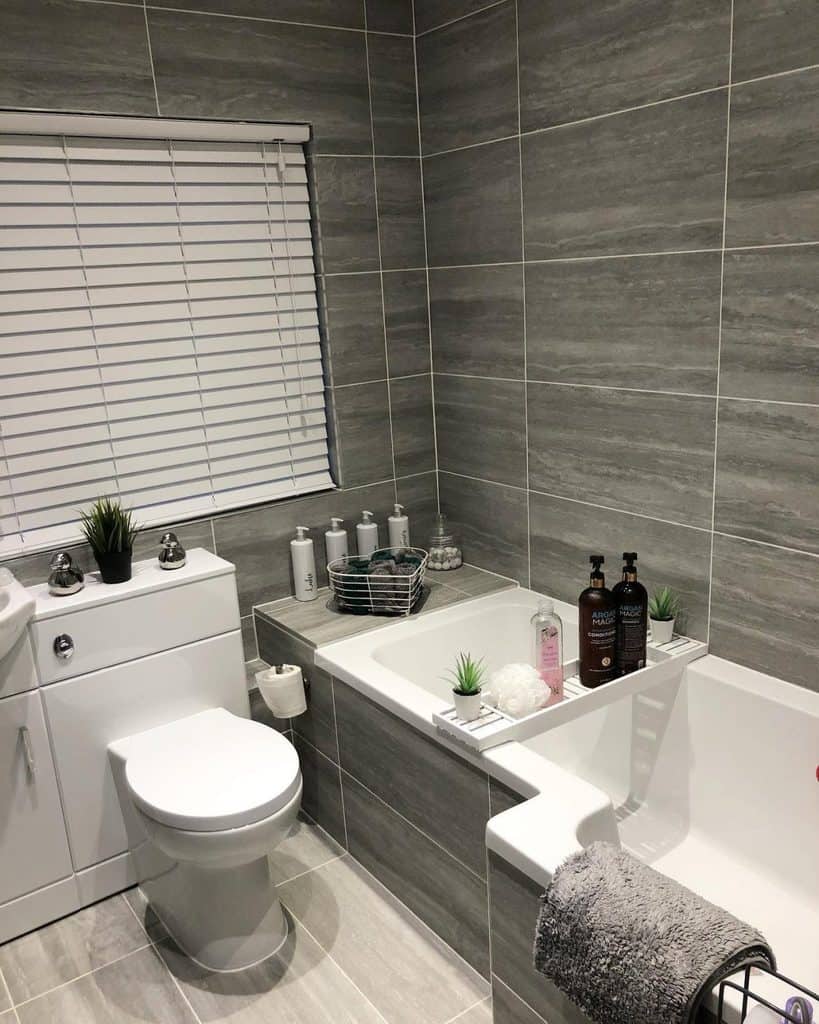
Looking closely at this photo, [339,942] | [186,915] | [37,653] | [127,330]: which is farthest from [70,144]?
[339,942]

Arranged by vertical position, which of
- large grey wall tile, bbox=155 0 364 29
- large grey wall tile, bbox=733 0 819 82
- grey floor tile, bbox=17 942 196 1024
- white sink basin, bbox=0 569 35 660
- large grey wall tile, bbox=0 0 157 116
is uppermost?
large grey wall tile, bbox=155 0 364 29

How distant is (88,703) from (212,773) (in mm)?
467

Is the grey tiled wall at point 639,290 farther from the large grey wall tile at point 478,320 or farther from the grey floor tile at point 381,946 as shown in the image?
the grey floor tile at point 381,946

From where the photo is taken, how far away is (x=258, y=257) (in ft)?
9.10

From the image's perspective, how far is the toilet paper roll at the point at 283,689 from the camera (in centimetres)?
256

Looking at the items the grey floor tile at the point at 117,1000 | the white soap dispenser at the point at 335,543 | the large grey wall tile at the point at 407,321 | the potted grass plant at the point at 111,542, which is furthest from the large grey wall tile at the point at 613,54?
the grey floor tile at the point at 117,1000

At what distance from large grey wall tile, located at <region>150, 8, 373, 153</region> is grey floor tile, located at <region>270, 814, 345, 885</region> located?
2.11 metres

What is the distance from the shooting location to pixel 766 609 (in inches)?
86.4

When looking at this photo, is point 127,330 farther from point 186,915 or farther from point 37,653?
point 186,915

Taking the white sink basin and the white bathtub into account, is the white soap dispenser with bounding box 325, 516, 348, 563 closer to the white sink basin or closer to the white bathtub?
the white bathtub

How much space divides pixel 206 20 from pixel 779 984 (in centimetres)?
269

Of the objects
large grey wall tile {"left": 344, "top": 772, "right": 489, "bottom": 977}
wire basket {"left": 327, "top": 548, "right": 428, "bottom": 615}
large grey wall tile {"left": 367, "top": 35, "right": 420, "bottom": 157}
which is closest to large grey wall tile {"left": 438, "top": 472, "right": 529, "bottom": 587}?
wire basket {"left": 327, "top": 548, "right": 428, "bottom": 615}

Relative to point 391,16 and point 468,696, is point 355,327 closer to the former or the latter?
point 391,16

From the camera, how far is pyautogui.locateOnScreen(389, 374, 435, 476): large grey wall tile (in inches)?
122
